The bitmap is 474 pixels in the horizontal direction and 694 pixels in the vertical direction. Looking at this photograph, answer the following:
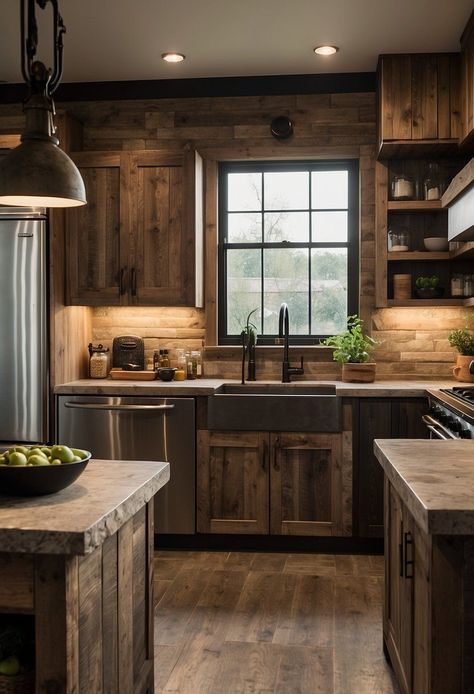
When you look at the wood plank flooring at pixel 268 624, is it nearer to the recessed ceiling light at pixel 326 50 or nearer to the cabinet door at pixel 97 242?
the cabinet door at pixel 97 242

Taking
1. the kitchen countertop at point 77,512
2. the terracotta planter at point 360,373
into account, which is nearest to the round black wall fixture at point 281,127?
the terracotta planter at point 360,373

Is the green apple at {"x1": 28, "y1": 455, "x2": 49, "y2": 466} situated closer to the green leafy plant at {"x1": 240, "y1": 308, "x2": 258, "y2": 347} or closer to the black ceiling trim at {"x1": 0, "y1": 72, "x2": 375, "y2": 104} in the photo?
the green leafy plant at {"x1": 240, "y1": 308, "x2": 258, "y2": 347}

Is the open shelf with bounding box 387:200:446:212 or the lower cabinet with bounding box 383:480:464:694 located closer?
the lower cabinet with bounding box 383:480:464:694

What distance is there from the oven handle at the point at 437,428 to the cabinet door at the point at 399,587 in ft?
3.04

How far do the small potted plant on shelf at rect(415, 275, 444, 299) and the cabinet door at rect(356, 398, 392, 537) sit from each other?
0.85 metres

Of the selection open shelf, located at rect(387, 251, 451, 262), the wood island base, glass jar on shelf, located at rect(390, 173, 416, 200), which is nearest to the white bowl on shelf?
open shelf, located at rect(387, 251, 451, 262)

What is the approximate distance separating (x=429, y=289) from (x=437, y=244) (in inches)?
11.5

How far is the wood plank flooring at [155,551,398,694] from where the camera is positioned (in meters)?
2.86

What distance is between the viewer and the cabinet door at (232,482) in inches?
176

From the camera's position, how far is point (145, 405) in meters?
4.52

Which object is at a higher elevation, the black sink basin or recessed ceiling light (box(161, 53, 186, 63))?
recessed ceiling light (box(161, 53, 186, 63))

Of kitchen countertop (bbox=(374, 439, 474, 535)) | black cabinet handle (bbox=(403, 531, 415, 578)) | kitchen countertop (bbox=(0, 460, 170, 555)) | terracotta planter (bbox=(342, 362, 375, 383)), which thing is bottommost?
black cabinet handle (bbox=(403, 531, 415, 578))

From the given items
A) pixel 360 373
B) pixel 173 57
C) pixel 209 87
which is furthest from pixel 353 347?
pixel 173 57

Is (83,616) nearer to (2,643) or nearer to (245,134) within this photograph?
(2,643)
